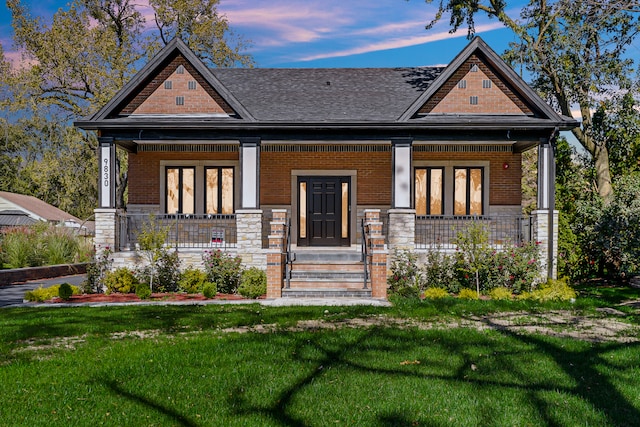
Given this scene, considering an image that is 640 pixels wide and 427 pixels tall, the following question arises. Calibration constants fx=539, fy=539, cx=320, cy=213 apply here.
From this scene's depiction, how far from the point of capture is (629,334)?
27.7 ft

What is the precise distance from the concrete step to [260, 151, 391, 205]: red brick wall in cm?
544

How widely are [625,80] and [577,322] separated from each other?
42.7 ft

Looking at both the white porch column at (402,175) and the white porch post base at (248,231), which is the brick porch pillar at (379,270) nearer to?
the white porch column at (402,175)

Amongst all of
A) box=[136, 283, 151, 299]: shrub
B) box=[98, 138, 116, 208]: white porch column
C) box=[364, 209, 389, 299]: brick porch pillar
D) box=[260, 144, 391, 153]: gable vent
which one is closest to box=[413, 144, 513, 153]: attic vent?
box=[260, 144, 391, 153]: gable vent

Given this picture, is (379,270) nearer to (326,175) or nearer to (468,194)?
(326,175)

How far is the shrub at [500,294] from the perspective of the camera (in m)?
12.4

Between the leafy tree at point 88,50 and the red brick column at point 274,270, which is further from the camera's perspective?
the leafy tree at point 88,50

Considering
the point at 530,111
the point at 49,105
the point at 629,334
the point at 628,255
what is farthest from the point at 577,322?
the point at 49,105

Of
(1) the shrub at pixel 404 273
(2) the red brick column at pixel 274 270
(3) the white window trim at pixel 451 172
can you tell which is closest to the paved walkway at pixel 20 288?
(2) the red brick column at pixel 274 270

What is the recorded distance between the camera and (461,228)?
15992 mm

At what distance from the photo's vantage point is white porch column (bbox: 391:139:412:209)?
14438 mm

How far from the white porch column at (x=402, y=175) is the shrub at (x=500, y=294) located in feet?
10.5

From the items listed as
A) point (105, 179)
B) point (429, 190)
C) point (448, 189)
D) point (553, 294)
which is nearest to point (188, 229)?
point (105, 179)

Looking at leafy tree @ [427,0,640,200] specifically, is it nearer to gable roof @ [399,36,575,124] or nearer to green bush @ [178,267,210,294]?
gable roof @ [399,36,575,124]
